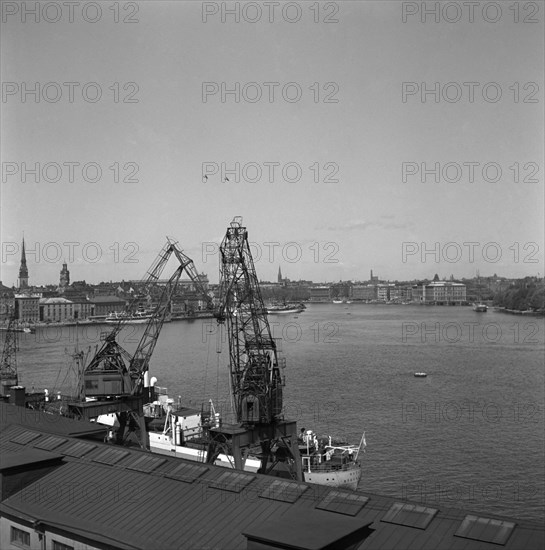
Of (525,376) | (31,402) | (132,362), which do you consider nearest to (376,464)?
(132,362)

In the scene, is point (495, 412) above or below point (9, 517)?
below

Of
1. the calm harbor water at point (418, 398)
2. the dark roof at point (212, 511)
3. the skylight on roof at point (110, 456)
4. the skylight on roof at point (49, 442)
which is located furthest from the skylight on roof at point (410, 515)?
the skylight on roof at point (49, 442)

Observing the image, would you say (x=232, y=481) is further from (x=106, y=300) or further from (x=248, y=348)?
(x=106, y=300)

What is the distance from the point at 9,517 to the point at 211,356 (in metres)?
38.5

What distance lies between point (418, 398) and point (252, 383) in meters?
15.8

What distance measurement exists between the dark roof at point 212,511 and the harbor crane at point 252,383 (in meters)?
6.12

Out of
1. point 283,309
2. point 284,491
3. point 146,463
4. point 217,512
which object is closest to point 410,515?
point 284,491

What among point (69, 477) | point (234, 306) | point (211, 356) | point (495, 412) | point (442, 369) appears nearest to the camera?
point (69, 477)

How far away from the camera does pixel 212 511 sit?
6789 mm

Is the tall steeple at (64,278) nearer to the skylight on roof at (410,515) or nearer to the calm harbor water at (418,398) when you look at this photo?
the calm harbor water at (418,398)

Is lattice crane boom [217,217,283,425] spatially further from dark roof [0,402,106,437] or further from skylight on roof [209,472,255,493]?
skylight on roof [209,472,255,493]

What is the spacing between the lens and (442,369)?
3822 centimetres

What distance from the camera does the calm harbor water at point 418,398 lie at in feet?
57.3

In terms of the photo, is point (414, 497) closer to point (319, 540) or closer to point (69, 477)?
point (69, 477)
